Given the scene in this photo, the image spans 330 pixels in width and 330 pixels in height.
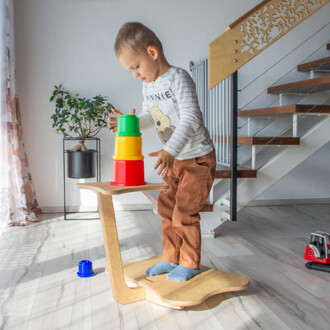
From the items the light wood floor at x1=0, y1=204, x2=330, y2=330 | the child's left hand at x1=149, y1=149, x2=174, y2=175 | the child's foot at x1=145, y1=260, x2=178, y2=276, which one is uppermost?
the child's left hand at x1=149, y1=149, x2=174, y2=175

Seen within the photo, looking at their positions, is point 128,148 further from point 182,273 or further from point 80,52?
point 80,52

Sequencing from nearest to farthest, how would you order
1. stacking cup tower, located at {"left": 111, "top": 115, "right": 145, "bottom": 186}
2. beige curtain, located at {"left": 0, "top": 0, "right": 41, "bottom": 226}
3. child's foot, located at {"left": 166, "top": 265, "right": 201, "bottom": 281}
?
stacking cup tower, located at {"left": 111, "top": 115, "right": 145, "bottom": 186} < child's foot, located at {"left": 166, "top": 265, "right": 201, "bottom": 281} < beige curtain, located at {"left": 0, "top": 0, "right": 41, "bottom": 226}

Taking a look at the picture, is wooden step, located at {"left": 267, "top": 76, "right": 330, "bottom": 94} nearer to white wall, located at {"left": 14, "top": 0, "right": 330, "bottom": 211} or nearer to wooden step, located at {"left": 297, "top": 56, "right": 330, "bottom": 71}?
wooden step, located at {"left": 297, "top": 56, "right": 330, "bottom": 71}

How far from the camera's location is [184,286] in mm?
1642

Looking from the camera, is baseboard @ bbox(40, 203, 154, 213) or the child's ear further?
baseboard @ bbox(40, 203, 154, 213)

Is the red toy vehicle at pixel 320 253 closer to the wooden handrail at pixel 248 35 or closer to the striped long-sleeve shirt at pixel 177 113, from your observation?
the striped long-sleeve shirt at pixel 177 113

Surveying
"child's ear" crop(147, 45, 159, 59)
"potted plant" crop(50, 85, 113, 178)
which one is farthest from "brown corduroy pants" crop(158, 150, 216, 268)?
"potted plant" crop(50, 85, 113, 178)

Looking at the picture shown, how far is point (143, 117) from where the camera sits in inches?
66.8

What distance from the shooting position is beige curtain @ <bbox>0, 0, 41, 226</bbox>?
116 inches

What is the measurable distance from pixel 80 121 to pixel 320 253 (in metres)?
2.03

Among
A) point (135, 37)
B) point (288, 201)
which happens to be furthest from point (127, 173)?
point (288, 201)

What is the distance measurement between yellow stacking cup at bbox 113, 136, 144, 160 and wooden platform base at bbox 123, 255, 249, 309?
1.80 feet

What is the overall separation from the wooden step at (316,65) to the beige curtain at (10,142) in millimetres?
2377

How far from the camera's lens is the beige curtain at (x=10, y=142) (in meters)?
2.94
